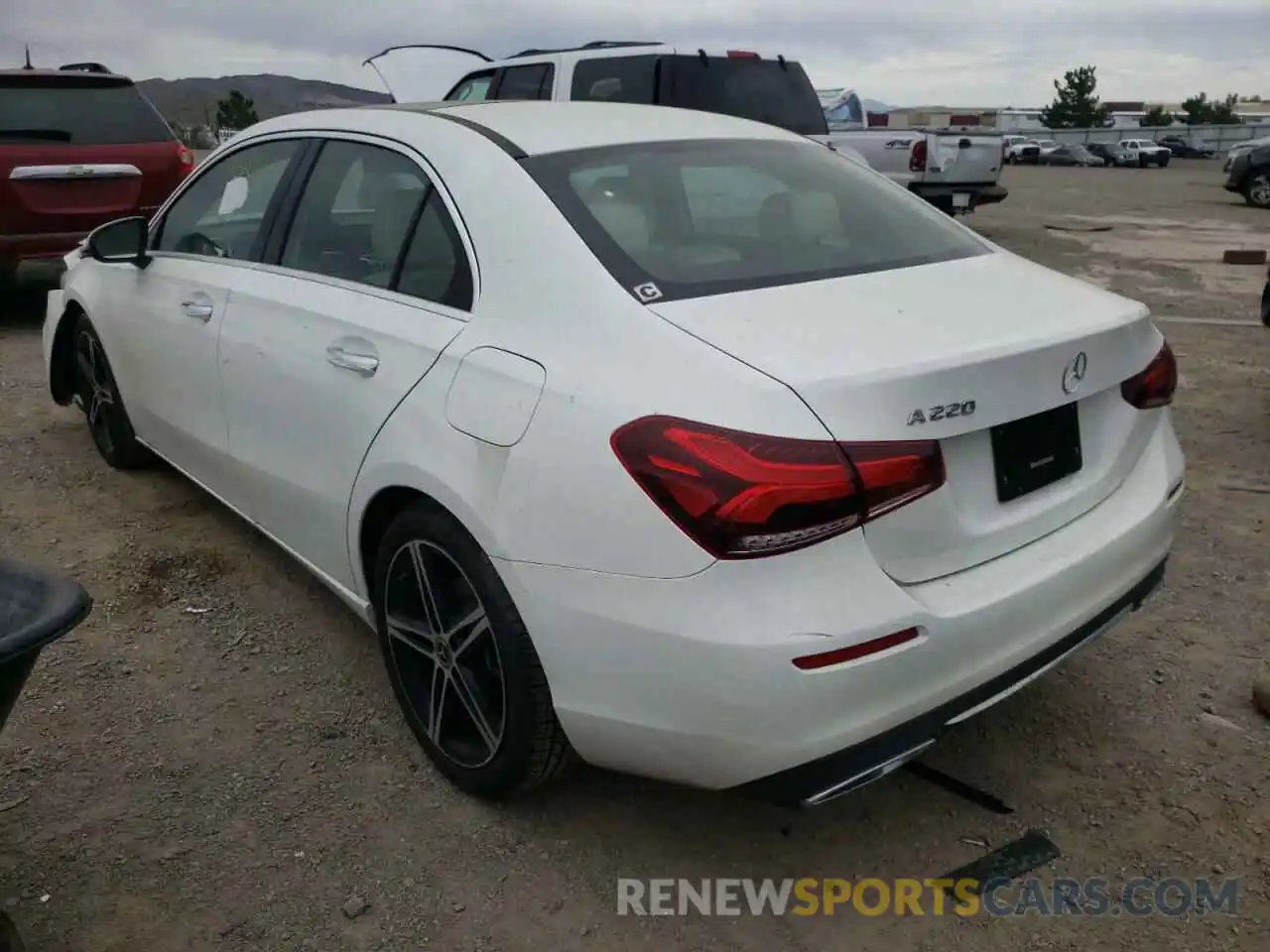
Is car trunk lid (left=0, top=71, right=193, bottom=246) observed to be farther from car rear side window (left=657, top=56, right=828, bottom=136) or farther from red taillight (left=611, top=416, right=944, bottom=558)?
red taillight (left=611, top=416, right=944, bottom=558)

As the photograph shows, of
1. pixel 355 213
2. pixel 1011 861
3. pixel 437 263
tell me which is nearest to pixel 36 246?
pixel 355 213

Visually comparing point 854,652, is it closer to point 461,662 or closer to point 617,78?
point 461,662

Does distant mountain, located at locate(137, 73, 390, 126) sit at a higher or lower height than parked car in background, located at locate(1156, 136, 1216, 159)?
higher

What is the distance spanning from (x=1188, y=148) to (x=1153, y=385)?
208 ft

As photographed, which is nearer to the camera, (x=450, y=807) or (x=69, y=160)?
(x=450, y=807)

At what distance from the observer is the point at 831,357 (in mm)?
2059

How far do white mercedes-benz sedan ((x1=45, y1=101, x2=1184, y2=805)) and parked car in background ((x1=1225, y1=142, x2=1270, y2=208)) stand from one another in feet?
61.7

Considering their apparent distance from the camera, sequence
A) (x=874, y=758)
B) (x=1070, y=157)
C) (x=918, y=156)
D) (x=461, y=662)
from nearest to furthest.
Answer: (x=874, y=758)
(x=461, y=662)
(x=918, y=156)
(x=1070, y=157)

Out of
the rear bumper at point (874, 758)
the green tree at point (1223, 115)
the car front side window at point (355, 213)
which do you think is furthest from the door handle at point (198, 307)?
the green tree at point (1223, 115)

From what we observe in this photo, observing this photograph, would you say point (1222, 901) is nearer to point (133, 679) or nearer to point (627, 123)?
point (627, 123)

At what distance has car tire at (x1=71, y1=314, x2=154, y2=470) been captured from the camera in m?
4.71

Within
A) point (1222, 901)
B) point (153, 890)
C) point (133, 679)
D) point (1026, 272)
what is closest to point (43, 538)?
point (133, 679)

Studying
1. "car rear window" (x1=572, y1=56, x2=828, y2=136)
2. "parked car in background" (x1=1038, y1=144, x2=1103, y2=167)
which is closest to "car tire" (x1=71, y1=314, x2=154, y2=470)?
"car rear window" (x1=572, y1=56, x2=828, y2=136)

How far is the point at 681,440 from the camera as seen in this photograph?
198 cm
